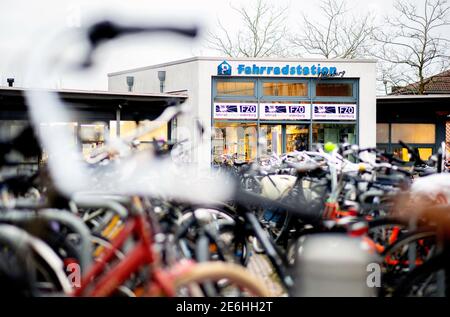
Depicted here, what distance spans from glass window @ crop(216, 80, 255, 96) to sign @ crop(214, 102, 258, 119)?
285 mm

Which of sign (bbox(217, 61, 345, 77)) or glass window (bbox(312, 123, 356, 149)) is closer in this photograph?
glass window (bbox(312, 123, 356, 149))

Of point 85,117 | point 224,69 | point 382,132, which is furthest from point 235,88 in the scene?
point 85,117

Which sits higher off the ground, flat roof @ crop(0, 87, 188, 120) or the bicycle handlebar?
the bicycle handlebar

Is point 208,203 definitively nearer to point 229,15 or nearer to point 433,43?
point 229,15

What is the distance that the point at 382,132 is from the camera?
1219 cm

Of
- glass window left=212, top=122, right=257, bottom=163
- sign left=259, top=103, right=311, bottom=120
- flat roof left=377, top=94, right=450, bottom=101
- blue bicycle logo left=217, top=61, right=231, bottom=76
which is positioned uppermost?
blue bicycle logo left=217, top=61, right=231, bottom=76

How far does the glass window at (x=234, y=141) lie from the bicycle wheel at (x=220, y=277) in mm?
4496

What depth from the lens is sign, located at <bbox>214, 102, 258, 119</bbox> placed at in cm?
995

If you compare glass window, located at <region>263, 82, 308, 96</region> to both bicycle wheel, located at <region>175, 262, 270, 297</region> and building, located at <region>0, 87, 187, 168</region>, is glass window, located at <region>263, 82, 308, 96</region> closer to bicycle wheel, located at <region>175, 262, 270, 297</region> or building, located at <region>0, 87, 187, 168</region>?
building, located at <region>0, 87, 187, 168</region>

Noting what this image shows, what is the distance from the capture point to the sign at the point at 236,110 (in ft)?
32.7

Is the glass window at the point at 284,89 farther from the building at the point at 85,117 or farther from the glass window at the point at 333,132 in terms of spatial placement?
the building at the point at 85,117

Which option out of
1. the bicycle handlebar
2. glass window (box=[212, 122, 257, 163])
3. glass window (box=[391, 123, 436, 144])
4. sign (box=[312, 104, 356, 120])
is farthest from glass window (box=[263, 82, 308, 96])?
the bicycle handlebar

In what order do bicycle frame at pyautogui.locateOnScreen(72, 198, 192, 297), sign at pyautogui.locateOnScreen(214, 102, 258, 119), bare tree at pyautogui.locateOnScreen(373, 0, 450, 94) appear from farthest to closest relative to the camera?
sign at pyautogui.locateOnScreen(214, 102, 258, 119) < bare tree at pyautogui.locateOnScreen(373, 0, 450, 94) < bicycle frame at pyautogui.locateOnScreen(72, 198, 192, 297)
